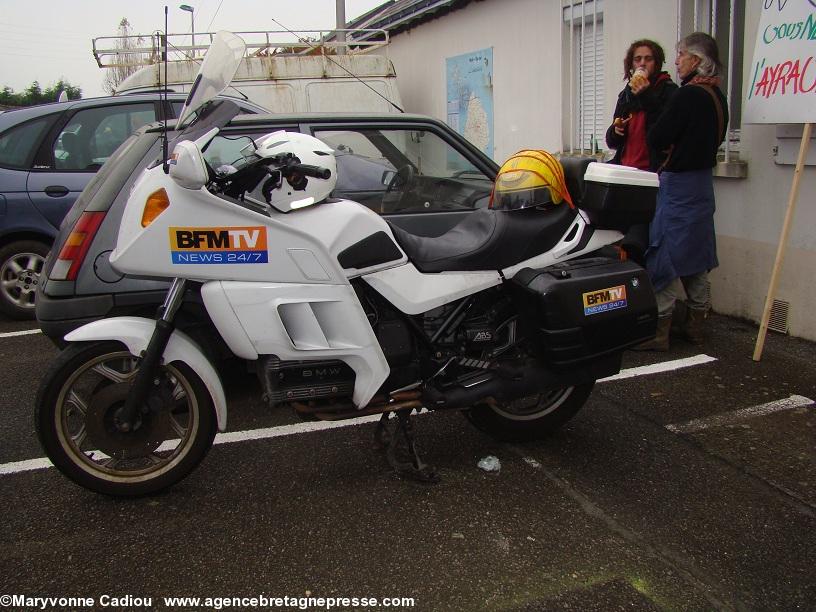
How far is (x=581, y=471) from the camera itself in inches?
136

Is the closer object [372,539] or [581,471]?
[372,539]

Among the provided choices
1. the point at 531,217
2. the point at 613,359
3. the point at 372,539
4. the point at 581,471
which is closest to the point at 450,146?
the point at 531,217

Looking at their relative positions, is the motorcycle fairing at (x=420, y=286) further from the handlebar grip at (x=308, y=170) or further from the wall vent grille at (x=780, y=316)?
the wall vent grille at (x=780, y=316)

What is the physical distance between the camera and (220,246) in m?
2.93

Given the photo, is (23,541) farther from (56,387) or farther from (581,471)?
(581,471)

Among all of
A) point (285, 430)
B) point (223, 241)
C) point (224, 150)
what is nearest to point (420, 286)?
point (223, 241)

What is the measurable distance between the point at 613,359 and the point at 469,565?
1.24 m

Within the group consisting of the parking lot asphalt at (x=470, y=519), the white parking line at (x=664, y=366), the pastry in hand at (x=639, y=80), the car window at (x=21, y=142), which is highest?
the pastry in hand at (x=639, y=80)

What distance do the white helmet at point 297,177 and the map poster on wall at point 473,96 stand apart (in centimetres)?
667

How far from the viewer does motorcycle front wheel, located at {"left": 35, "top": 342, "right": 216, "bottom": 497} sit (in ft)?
9.82

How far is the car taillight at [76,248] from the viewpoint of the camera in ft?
12.9

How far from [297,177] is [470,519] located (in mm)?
1553

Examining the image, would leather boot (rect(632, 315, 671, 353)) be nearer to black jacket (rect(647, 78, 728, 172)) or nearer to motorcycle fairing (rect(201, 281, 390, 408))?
black jacket (rect(647, 78, 728, 172))

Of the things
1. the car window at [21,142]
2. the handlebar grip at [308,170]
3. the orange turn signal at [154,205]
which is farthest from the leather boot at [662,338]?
the car window at [21,142]
